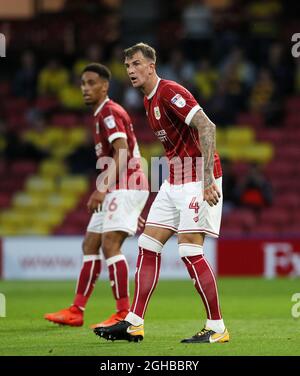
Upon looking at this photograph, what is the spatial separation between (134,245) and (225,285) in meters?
2.02

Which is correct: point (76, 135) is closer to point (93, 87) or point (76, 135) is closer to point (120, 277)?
point (93, 87)

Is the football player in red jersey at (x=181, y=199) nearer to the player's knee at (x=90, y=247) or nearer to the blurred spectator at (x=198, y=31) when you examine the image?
the player's knee at (x=90, y=247)

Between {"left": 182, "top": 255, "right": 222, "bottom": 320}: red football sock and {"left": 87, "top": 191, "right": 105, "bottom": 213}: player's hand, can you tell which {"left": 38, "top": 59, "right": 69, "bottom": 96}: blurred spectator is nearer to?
{"left": 87, "top": 191, "right": 105, "bottom": 213}: player's hand

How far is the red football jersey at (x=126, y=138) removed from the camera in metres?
8.33

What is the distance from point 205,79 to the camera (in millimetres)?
18359

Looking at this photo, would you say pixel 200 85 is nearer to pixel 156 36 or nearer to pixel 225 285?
pixel 156 36

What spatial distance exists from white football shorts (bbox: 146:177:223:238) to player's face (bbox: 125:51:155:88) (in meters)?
0.76

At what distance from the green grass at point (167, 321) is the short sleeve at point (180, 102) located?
5.12ft

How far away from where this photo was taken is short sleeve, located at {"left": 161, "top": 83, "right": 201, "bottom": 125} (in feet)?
22.5

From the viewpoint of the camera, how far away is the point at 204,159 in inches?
266

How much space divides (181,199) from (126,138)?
4.65 ft

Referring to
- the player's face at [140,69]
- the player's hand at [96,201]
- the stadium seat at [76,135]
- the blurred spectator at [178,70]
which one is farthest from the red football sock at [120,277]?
the stadium seat at [76,135]
